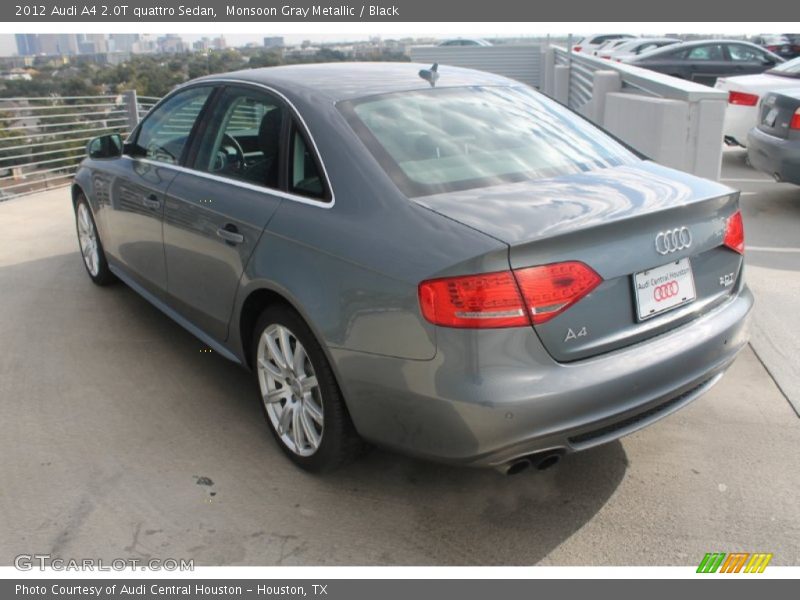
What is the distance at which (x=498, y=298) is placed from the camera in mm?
2512

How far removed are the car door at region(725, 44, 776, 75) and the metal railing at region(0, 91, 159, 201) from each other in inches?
493

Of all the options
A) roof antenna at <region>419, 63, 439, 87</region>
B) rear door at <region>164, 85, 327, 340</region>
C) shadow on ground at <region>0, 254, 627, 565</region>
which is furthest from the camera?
roof antenna at <region>419, 63, 439, 87</region>

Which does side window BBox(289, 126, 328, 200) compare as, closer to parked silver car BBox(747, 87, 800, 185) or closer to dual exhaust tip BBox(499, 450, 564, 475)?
dual exhaust tip BBox(499, 450, 564, 475)

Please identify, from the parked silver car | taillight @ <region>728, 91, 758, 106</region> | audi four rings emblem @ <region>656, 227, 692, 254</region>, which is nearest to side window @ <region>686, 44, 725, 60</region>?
taillight @ <region>728, 91, 758, 106</region>

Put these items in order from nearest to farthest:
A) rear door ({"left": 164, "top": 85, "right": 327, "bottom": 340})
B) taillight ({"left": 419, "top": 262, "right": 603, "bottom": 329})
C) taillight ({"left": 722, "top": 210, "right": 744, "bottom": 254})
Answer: taillight ({"left": 419, "top": 262, "right": 603, "bottom": 329}) → taillight ({"left": 722, "top": 210, "right": 744, "bottom": 254}) → rear door ({"left": 164, "top": 85, "right": 327, "bottom": 340})

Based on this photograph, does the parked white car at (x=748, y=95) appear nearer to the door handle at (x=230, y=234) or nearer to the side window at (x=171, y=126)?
the side window at (x=171, y=126)

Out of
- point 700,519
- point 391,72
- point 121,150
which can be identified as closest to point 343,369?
point 700,519

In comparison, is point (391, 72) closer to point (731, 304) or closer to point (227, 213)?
point (227, 213)

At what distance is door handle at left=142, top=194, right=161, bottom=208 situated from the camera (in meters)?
4.31

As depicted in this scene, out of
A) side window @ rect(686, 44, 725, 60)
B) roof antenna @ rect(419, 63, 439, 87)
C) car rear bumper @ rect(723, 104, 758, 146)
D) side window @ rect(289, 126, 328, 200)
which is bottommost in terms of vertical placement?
car rear bumper @ rect(723, 104, 758, 146)

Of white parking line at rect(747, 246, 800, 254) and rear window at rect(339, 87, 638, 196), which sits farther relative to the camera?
white parking line at rect(747, 246, 800, 254)

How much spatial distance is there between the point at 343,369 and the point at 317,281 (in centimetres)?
35

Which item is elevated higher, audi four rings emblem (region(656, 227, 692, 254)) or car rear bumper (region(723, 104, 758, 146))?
audi four rings emblem (region(656, 227, 692, 254))

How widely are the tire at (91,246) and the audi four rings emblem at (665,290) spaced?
408cm
